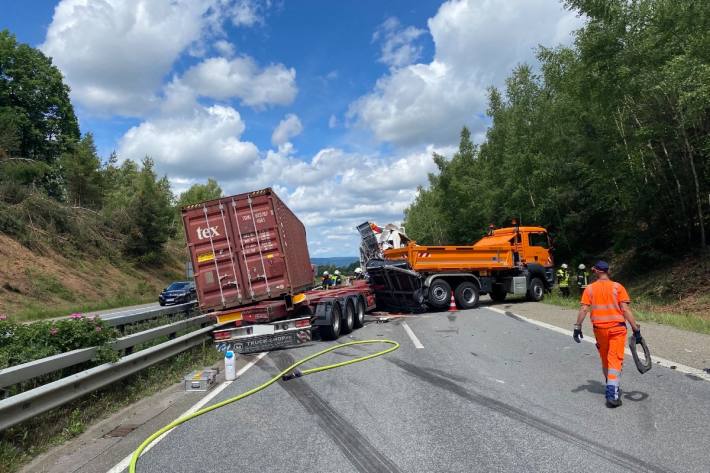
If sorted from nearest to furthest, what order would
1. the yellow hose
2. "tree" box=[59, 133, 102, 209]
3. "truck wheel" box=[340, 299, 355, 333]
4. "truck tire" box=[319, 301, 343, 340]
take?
the yellow hose, "truck tire" box=[319, 301, 343, 340], "truck wheel" box=[340, 299, 355, 333], "tree" box=[59, 133, 102, 209]

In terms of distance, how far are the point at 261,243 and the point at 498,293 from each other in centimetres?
1205

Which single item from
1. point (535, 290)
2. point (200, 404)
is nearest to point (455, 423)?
point (200, 404)

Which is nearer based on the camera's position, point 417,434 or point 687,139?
point 417,434

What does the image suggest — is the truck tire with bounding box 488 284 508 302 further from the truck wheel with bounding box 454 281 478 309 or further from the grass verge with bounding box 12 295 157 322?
the grass verge with bounding box 12 295 157 322

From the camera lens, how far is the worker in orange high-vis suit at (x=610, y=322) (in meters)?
5.68

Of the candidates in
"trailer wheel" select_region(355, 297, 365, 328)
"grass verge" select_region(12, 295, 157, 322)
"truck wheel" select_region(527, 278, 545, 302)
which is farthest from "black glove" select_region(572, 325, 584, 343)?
"grass verge" select_region(12, 295, 157, 322)

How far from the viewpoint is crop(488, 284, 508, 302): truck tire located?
1974cm

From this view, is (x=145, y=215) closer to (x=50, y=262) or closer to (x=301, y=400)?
(x=50, y=262)

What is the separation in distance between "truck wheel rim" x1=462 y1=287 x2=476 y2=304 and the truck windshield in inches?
158

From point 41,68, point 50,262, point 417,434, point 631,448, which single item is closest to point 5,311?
point 50,262

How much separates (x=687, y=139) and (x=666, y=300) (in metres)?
5.34

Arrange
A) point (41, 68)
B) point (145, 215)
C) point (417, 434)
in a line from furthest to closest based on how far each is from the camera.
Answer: point (41, 68) < point (145, 215) < point (417, 434)

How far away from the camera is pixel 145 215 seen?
130ft

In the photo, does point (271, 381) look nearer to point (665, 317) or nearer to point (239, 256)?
point (239, 256)
